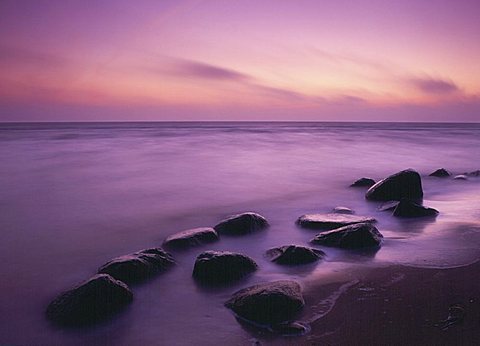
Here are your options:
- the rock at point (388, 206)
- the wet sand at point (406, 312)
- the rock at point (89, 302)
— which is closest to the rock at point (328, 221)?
the rock at point (388, 206)

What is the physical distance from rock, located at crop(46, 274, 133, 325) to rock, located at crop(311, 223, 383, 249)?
2336mm

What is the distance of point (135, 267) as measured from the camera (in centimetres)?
367

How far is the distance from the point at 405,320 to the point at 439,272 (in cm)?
108

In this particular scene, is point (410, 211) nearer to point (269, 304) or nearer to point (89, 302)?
point (269, 304)

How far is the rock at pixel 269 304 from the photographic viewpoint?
111 inches

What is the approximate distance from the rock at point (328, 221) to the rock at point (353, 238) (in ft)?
1.86

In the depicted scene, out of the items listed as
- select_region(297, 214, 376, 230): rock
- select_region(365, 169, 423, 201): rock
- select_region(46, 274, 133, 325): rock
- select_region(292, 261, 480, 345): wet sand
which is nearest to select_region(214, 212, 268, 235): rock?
select_region(297, 214, 376, 230): rock

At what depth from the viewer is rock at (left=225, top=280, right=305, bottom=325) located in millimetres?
2832

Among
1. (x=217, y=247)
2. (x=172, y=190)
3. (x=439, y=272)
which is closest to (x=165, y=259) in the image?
(x=217, y=247)

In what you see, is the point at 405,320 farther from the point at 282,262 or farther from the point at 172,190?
the point at 172,190

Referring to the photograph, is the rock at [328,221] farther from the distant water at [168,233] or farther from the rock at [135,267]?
the rock at [135,267]

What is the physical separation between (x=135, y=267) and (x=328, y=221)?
269 cm

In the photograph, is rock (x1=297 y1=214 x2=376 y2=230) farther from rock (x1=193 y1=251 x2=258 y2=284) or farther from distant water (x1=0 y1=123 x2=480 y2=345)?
rock (x1=193 y1=251 x2=258 y2=284)

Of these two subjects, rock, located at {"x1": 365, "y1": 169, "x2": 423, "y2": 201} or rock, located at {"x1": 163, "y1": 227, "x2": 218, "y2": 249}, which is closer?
rock, located at {"x1": 163, "y1": 227, "x2": 218, "y2": 249}
